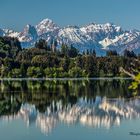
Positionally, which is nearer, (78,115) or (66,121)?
(66,121)

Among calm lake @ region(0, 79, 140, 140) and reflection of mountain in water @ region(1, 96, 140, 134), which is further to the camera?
reflection of mountain in water @ region(1, 96, 140, 134)

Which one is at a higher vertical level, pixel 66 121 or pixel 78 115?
pixel 78 115

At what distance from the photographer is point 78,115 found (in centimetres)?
6606

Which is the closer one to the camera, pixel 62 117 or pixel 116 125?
pixel 116 125

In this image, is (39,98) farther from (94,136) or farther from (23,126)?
(94,136)

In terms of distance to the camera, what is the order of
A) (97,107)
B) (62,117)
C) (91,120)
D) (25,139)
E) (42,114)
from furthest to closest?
(97,107)
(42,114)
(62,117)
(91,120)
(25,139)

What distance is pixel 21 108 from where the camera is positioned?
77625mm

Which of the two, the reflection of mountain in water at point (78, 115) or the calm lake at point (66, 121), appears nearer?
the calm lake at point (66, 121)

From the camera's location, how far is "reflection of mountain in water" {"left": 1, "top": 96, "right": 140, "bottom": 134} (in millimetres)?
57906

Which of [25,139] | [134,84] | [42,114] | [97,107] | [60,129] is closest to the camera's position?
[134,84]

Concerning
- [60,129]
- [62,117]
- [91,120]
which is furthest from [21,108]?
[60,129]

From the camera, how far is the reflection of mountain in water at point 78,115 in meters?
57.9

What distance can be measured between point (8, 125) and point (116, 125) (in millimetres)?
11999

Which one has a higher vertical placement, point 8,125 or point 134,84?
point 134,84
